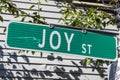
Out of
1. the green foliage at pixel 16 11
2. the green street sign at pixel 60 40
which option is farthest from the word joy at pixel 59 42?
the green foliage at pixel 16 11

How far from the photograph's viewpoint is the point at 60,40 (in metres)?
3.49

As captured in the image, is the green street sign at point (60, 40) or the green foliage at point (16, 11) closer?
the green street sign at point (60, 40)

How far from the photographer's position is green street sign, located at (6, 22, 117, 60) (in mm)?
3375

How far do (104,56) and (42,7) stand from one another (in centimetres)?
398

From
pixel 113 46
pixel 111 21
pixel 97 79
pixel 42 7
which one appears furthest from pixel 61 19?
pixel 113 46

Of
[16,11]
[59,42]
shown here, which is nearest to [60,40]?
[59,42]

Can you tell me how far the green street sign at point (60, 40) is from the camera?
338 cm

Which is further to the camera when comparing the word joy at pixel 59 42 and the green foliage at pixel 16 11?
the green foliage at pixel 16 11

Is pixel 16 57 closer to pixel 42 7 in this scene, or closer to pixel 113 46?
pixel 42 7

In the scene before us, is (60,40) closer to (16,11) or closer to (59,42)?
(59,42)

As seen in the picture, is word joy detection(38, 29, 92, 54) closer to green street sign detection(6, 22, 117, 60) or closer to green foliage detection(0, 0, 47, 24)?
green street sign detection(6, 22, 117, 60)

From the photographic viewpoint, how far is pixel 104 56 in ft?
11.8

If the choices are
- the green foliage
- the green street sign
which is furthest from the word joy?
the green foliage

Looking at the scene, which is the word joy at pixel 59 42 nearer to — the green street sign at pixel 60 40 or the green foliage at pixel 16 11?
the green street sign at pixel 60 40
